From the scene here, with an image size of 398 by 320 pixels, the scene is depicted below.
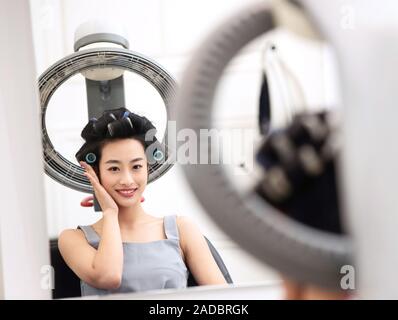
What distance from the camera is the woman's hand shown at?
124 centimetres

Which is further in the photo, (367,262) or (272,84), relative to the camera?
(272,84)

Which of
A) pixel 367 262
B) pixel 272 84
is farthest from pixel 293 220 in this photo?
pixel 272 84

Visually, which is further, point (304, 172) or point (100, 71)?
point (100, 71)

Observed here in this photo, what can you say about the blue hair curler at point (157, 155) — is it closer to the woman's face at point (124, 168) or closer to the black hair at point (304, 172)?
the woman's face at point (124, 168)

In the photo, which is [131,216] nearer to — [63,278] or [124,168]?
[124,168]

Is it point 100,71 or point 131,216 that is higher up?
point 100,71

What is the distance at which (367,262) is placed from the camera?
929 mm

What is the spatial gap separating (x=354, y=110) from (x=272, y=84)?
0.31 meters

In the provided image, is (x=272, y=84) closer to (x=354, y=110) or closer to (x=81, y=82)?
(x=354, y=110)

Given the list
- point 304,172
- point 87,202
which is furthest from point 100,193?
point 304,172

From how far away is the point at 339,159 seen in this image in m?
0.89

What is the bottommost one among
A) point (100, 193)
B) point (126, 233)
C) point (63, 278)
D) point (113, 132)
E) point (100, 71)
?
point (63, 278)

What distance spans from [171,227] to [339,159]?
514 millimetres
